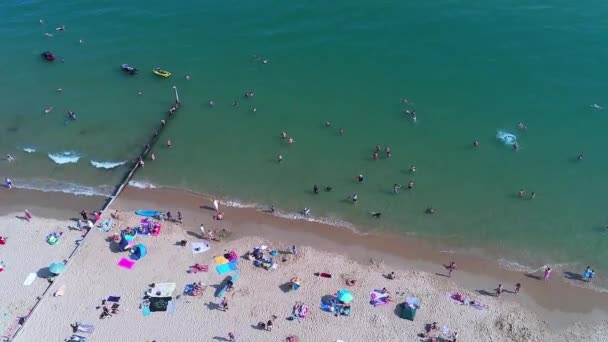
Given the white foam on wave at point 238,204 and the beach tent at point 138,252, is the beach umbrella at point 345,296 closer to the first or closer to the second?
the white foam on wave at point 238,204

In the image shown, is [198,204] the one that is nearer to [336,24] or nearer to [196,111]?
[196,111]

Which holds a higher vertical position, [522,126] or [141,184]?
[522,126]

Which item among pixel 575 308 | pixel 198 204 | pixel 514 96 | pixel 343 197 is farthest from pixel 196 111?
pixel 575 308

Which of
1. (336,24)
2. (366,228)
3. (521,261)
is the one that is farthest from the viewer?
(336,24)

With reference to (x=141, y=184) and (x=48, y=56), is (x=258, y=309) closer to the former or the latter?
(x=141, y=184)

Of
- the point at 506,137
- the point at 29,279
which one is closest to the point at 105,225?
the point at 29,279

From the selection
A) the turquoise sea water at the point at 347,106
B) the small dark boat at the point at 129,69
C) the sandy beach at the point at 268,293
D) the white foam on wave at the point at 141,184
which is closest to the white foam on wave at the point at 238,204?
the turquoise sea water at the point at 347,106
